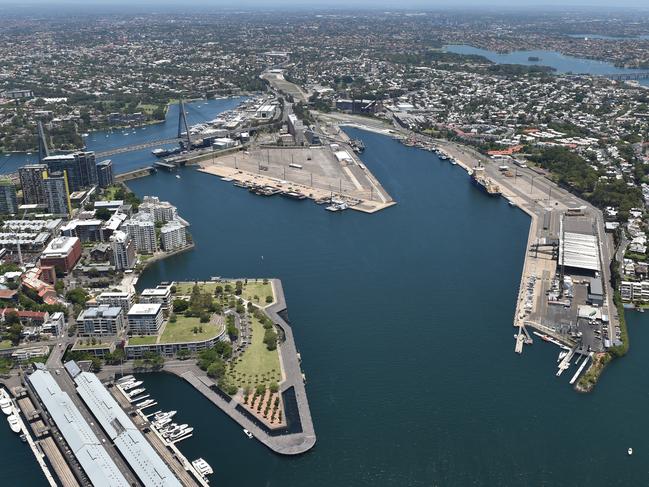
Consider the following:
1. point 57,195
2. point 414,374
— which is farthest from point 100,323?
point 57,195

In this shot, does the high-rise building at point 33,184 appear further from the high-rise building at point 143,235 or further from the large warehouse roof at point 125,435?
the large warehouse roof at point 125,435

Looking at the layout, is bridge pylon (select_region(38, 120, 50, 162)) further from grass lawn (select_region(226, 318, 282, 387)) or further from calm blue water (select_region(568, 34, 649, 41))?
calm blue water (select_region(568, 34, 649, 41))

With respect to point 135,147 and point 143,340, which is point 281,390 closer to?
point 143,340

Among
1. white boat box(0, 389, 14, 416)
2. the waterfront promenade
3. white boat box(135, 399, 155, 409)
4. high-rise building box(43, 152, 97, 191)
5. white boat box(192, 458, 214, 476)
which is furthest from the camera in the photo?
high-rise building box(43, 152, 97, 191)

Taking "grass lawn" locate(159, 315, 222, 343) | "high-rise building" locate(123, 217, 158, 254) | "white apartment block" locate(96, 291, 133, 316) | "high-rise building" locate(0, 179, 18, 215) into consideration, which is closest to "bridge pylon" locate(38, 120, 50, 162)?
"high-rise building" locate(0, 179, 18, 215)

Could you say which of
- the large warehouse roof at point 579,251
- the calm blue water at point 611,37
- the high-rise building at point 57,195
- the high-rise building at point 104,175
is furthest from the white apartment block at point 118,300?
the calm blue water at point 611,37

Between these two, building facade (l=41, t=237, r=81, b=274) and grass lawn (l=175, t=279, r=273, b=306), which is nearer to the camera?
grass lawn (l=175, t=279, r=273, b=306)

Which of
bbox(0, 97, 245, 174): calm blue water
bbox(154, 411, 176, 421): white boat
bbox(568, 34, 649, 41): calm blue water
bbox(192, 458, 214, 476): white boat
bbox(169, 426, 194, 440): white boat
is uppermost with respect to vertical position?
bbox(568, 34, 649, 41): calm blue water

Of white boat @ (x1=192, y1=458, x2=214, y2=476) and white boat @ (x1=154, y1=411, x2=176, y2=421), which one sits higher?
white boat @ (x1=154, y1=411, x2=176, y2=421)

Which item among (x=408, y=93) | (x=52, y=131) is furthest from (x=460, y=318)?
(x=408, y=93)
